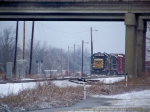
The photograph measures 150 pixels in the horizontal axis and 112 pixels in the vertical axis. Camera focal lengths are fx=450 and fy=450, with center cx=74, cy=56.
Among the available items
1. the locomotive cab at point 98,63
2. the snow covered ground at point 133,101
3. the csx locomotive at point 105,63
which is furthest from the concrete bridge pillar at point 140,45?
the snow covered ground at point 133,101

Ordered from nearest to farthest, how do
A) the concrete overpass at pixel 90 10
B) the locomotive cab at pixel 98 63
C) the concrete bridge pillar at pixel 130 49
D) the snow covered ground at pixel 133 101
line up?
the snow covered ground at pixel 133 101 → the concrete overpass at pixel 90 10 → the concrete bridge pillar at pixel 130 49 → the locomotive cab at pixel 98 63

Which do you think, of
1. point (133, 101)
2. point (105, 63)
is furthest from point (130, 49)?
point (105, 63)

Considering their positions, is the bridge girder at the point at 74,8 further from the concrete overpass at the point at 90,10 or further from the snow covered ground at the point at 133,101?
the snow covered ground at the point at 133,101

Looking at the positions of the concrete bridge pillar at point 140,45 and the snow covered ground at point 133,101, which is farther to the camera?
the concrete bridge pillar at point 140,45

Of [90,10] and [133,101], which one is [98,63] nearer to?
[90,10]

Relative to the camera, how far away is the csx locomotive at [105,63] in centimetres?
8156

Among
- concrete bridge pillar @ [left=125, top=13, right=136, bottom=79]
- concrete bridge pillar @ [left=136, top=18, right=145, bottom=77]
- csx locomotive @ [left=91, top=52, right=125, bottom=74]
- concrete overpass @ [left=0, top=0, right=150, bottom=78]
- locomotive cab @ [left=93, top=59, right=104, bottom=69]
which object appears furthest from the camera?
csx locomotive @ [left=91, top=52, right=125, bottom=74]

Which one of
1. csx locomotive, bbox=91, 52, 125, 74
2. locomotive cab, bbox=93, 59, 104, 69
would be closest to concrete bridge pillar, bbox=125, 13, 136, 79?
csx locomotive, bbox=91, 52, 125, 74

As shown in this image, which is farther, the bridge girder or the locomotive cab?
the locomotive cab

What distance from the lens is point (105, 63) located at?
82312mm

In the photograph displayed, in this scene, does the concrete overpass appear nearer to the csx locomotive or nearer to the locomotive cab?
the csx locomotive

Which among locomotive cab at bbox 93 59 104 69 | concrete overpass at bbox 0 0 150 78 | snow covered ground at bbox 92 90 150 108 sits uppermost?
concrete overpass at bbox 0 0 150 78

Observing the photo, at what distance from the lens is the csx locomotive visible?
268 ft

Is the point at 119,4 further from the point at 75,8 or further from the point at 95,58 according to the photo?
the point at 95,58
